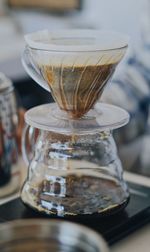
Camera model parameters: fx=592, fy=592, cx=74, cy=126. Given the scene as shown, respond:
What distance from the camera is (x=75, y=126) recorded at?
2.49 ft

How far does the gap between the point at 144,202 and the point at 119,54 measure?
212 mm

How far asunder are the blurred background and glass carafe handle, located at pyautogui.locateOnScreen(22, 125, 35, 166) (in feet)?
0.76

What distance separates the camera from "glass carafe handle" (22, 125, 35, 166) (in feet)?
2.87

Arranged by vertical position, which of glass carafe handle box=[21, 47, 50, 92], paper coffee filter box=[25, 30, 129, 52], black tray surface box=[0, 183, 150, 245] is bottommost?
black tray surface box=[0, 183, 150, 245]

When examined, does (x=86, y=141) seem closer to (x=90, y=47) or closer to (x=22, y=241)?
(x=90, y=47)

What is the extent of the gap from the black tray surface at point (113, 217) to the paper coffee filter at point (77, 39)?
8.6 inches

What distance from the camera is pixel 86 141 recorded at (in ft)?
2.60

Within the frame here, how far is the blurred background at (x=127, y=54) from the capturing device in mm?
A: 1237

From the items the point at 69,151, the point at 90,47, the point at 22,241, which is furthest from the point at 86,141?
the point at 22,241

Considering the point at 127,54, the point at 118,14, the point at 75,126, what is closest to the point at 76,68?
the point at 75,126

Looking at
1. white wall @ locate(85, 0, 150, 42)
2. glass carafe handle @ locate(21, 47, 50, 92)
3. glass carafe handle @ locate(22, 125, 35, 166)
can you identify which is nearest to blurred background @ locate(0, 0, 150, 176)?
white wall @ locate(85, 0, 150, 42)

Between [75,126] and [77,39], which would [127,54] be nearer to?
[77,39]

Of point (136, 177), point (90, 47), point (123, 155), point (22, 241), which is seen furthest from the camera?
point (123, 155)

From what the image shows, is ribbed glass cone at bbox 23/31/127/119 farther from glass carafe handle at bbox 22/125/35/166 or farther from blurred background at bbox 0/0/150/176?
blurred background at bbox 0/0/150/176
